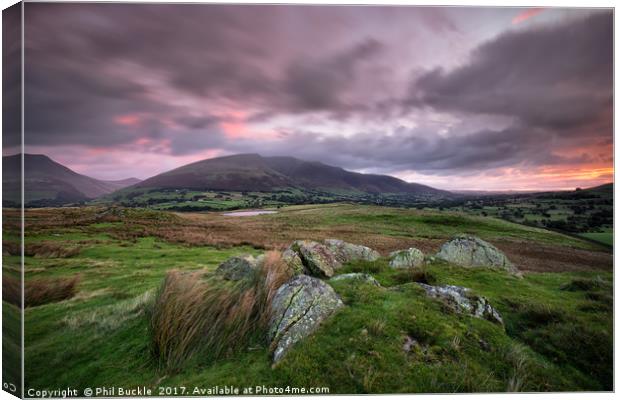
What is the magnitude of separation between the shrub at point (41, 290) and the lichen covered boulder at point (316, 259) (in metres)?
5.65

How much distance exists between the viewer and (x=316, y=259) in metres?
6.04

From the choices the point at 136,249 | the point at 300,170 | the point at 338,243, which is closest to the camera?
the point at 338,243

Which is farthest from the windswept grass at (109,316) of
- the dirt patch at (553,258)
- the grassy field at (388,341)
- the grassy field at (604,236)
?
the dirt patch at (553,258)

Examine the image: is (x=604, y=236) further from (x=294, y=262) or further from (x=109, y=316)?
(x=109, y=316)

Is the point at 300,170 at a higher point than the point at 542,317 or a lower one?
higher

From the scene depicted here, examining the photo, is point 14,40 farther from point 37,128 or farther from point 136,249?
point 136,249

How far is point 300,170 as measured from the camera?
242ft

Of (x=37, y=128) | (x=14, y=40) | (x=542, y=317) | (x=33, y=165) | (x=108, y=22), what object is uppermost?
(x=108, y=22)

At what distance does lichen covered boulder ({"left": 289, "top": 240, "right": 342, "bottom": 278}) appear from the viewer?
5.87m

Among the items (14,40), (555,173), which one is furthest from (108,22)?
(555,173)

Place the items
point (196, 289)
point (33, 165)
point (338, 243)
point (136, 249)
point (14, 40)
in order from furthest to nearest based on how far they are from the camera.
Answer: point (136, 249), point (338, 243), point (33, 165), point (14, 40), point (196, 289)

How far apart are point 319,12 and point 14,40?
619cm

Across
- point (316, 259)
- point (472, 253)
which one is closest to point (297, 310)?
A: point (316, 259)

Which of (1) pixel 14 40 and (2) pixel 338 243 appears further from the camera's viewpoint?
(2) pixel 338 243
